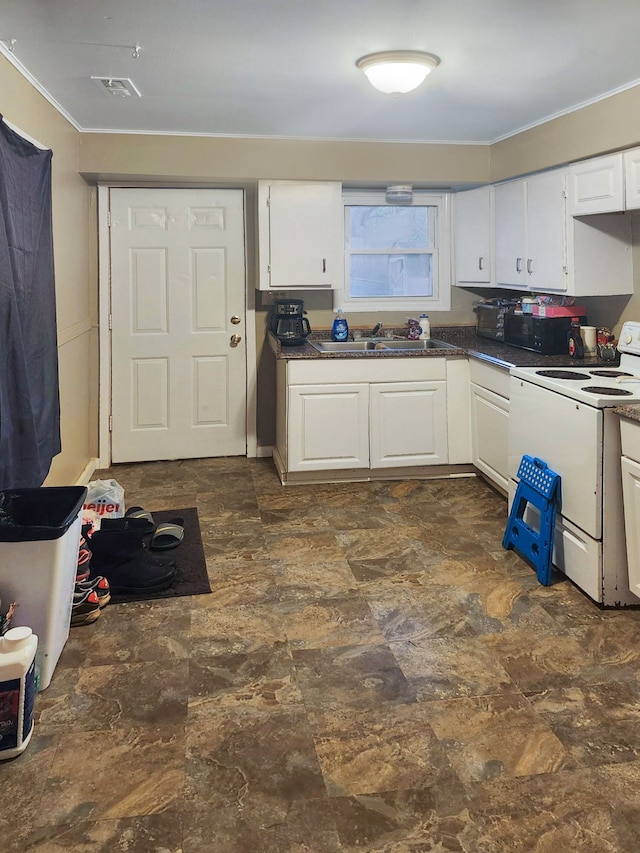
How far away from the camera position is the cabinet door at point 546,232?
3.83m

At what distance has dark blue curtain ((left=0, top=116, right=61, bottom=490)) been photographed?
2.69 metres

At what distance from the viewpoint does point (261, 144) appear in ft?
14.3

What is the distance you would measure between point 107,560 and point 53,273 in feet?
4.82

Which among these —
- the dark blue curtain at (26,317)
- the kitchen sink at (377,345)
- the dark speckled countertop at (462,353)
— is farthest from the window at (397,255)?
the dark blue curtain at (26,317)

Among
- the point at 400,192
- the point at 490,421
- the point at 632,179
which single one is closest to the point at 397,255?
the point at 400,192

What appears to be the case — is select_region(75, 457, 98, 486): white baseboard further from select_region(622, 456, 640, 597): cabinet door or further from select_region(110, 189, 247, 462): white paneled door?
select_region(622, 456, 640, 597): cabinet door

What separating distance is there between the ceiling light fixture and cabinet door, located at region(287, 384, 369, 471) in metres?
1.87

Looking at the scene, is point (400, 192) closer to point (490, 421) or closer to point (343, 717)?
point (490, 421)

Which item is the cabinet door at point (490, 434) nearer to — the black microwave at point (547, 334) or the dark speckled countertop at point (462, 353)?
the dark speckled countertop at point (462, 353)

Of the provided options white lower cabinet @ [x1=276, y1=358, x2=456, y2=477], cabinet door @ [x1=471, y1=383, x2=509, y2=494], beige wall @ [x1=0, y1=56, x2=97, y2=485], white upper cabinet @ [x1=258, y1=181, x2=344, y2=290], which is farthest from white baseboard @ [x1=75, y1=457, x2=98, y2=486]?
cabinet door @ [x1=471, y1=383, x2=509, y2=494]

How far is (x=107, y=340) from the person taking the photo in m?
4.77

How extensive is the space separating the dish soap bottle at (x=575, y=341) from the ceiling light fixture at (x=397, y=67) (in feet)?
5.60

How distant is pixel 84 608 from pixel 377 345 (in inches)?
111

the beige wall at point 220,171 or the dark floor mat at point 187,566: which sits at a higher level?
the beige wall at point 220,171
